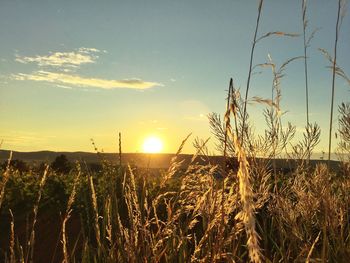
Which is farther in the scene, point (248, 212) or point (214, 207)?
point (214, 207)

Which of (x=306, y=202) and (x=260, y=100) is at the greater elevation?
(x=260, y=100)

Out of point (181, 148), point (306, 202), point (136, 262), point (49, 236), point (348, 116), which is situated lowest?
point (49, 236)

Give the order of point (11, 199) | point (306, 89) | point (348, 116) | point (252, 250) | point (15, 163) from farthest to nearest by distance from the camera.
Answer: point (15, 163)
point (11, 199)
point (348, 116)
point (306, 89)
point (252, 250)

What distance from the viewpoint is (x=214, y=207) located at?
192 cm

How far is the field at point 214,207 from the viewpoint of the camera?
79.4 inches

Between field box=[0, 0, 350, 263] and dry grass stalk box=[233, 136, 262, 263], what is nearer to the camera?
dry grass stalk box=[233, 136, 262, 263]

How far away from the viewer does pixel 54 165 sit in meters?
16.6

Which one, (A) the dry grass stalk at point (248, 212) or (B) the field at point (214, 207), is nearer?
(A) the dry grass stalk at point (248, 212)

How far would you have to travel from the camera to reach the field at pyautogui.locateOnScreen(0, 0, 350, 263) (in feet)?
6.62

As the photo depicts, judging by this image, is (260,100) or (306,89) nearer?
(260,100)

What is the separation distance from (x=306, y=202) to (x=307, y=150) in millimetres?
1022

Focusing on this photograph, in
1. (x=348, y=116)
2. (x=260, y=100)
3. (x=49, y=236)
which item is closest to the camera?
(x=260, y=100)

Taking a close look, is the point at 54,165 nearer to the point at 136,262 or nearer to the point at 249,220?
the point at 136,262

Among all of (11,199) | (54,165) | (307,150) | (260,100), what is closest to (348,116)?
(307,150)
